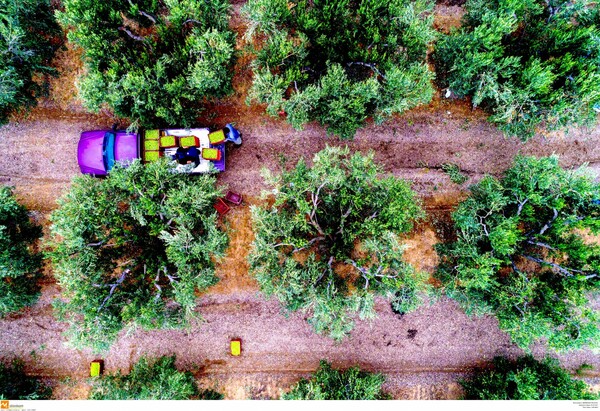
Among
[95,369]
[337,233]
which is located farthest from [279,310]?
[95,369]

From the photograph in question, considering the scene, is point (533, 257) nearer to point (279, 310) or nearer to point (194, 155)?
point (279, 310)

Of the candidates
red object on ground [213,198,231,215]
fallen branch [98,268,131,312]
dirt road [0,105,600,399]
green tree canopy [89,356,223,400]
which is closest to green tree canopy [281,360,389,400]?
dirt road [0,105,600,399]

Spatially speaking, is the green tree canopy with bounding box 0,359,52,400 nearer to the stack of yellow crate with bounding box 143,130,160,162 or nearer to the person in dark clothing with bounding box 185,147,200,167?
the stack of yellow crate with bounding box 143,130,160,162

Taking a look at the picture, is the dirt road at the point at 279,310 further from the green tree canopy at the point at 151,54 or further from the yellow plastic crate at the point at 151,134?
the green tree canopy at the point at 151,54

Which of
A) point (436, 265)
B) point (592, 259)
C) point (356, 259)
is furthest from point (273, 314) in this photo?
point (592, 259)

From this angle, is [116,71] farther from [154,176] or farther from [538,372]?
[538,372]

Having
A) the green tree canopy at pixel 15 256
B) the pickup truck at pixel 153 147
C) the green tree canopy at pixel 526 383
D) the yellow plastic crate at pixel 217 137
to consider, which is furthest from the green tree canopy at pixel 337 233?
the green tree canopy at pixel 15 256
